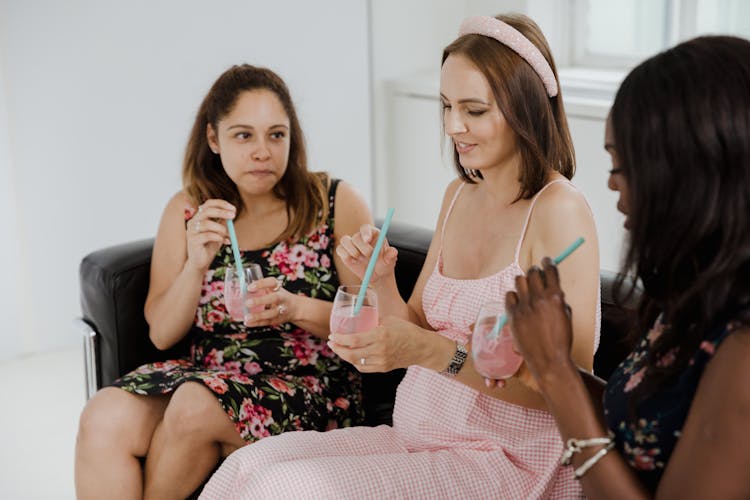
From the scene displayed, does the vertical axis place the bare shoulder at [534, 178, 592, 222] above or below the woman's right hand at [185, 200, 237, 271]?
above

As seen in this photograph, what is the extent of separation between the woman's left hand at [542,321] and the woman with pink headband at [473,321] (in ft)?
1.20

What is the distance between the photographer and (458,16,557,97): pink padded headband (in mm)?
1888

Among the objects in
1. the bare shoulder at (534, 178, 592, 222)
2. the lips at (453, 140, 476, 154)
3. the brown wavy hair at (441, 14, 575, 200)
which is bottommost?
the bare shoulder at (534, 178, 592, 222)

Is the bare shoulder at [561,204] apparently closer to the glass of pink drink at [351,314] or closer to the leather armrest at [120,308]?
the glass of pink drink at [351,314]

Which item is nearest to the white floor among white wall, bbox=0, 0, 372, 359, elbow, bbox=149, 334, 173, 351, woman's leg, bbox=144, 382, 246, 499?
white wall, bbox=0, 0, 372, 359

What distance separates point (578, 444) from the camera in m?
1.36

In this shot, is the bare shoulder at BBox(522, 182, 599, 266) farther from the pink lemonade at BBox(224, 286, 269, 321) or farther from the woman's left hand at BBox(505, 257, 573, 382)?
the pink lemonade at BBox(224, 286, 269, 321)

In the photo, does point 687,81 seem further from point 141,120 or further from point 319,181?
point 141,120

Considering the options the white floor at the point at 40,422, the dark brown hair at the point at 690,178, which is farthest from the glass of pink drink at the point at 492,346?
the white floor at the point at 40,422

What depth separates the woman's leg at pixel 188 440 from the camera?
2084mm

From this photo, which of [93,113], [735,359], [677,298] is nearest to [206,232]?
[677,298]

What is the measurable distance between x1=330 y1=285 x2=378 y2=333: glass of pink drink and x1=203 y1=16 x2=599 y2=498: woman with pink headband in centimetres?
4

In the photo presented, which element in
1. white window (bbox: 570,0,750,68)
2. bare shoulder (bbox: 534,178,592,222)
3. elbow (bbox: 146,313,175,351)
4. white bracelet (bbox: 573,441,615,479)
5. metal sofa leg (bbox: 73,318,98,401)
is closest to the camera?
white bracelet (bbox: 573,441,615,479)

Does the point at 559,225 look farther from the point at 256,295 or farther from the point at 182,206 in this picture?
the point at 182,206
